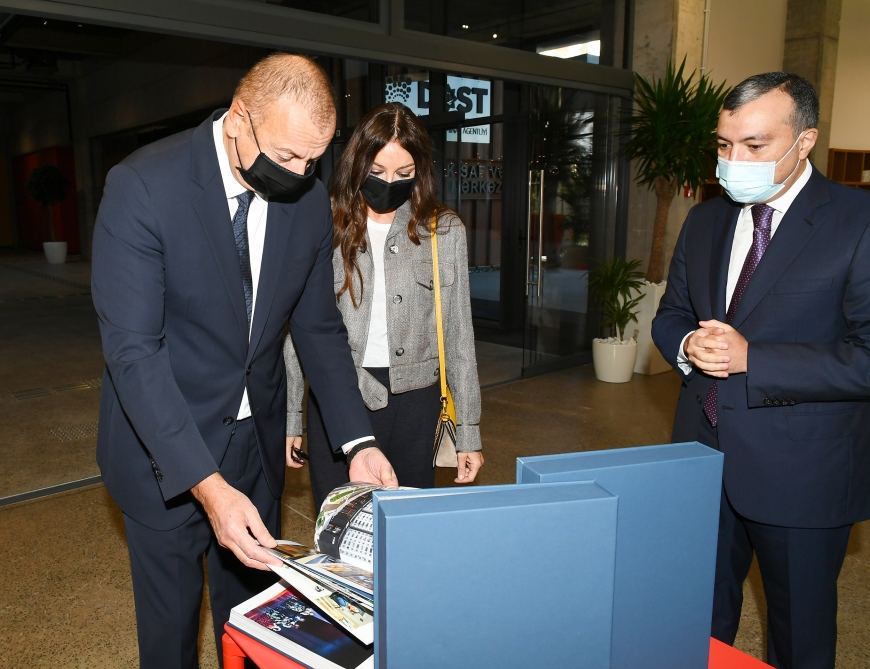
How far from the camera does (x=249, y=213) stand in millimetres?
1669

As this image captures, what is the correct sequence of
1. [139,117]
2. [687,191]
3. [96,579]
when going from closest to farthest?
1. [96,579]
2. [687,191]
3. [139,117]

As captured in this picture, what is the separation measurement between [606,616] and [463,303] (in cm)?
150

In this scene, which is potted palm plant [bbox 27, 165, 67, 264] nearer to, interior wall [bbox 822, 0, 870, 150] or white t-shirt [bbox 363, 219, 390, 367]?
interior wall [bbox 822, 0, 870, 150]

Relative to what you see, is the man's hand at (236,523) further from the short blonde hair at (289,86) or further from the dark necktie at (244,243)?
the short blonde hair at (289,86)

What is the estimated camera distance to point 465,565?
0.82 meters

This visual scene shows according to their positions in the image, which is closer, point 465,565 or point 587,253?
point 465,565

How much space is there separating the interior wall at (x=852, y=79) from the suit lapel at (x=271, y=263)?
10166 millimetres

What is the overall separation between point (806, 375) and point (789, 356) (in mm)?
56

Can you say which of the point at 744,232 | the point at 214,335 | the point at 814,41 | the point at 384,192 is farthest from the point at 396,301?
the point at 814,41

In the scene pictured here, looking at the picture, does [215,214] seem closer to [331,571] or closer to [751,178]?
[331,571]

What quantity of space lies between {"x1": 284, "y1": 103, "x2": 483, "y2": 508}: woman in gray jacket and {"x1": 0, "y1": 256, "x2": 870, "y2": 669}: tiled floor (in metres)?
1.04

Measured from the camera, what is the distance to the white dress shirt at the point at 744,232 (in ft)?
5.77

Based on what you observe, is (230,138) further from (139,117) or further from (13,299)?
(139,117)

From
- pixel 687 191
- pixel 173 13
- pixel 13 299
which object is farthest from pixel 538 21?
pixel 13 299
